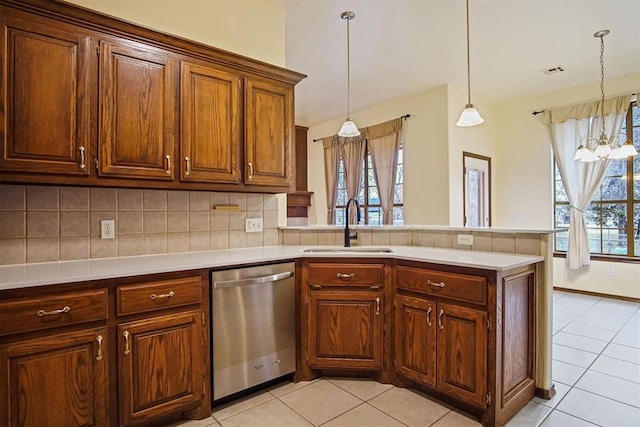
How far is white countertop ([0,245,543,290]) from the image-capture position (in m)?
1.53

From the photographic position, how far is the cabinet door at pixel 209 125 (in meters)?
2.16

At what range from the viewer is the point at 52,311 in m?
1.48

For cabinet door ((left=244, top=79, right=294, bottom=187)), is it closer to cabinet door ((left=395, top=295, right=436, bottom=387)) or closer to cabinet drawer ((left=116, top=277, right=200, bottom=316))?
cabinet drawer ((left=116, top=277, right=200, bottom=316))

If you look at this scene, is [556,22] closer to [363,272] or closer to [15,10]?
[363,272]

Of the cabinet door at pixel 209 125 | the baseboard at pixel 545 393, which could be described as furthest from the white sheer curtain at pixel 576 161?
the cabinet door at pixel 209 125

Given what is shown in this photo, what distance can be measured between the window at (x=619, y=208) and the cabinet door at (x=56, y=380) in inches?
230

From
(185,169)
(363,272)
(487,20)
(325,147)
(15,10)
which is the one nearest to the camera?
(15,10)

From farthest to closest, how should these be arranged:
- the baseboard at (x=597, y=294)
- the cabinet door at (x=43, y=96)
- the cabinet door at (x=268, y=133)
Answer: the baseboard at (x=597, y=294)
the cabinet door at (x=268, y=133)
the cabinet door at (x=43, y=96)

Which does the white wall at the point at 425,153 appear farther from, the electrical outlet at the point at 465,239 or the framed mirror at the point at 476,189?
the electrical outlet at the point at 465,239

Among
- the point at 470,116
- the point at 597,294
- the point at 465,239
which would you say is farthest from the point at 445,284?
the point at 597,294

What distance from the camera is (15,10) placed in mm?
1644

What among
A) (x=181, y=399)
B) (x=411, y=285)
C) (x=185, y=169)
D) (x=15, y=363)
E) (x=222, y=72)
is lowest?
(x=181, y=399)

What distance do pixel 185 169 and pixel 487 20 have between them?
307cm

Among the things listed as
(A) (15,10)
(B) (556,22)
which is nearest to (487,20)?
(B) (556,22)
